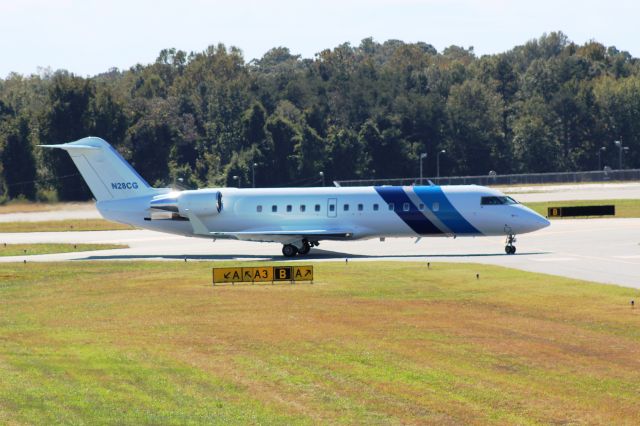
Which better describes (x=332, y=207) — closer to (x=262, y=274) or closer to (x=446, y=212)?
(x=446, y=212)

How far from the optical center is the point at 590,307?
33031 mm

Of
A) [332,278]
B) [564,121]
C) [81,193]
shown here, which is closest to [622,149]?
[564,121]

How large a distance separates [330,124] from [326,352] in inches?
4628

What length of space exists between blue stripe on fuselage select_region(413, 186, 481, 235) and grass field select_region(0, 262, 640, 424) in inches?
361

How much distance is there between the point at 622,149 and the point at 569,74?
25.9 m

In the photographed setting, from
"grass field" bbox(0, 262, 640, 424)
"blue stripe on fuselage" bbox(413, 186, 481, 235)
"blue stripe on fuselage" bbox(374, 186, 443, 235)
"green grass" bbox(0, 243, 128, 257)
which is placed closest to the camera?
"grass field" bbox(0, 262, 640, 424)

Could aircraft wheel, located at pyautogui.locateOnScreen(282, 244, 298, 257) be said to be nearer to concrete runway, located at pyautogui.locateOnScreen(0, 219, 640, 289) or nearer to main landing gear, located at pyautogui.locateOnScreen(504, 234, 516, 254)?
concrete runway, located at pyautogui.locateOnScreen(0, 219, 640, 289)

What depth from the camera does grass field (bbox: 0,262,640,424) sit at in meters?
21.1

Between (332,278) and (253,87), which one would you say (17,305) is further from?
(253,87)

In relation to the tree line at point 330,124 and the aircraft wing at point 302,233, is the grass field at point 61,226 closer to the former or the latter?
the tree line at point 330,124

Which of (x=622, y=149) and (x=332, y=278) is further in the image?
(x=622, y=149)

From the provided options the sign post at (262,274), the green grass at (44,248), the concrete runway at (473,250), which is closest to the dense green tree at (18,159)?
the concrete runway at (473,250)

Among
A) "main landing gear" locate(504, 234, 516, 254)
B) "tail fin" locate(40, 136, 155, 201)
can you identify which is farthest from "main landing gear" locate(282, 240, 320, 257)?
"main landing gear" locate(504, 234, 516, 254)

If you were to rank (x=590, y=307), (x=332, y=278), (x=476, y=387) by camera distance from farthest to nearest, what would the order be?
(x=332, y=278)
(x=590, y=307)
(x=476, y=387)
